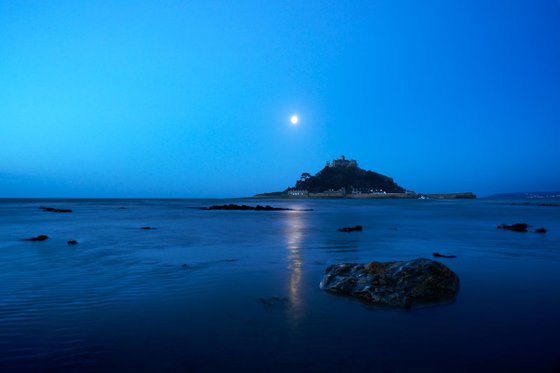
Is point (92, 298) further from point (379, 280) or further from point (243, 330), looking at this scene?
point (379, 280)

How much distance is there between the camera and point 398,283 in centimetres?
928

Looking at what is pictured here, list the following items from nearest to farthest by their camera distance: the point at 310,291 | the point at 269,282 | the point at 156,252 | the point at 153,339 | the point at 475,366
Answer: the point at 475,366 → the point at 153,339 → the point at 310,291 → the point at 269,282 → the point at 156,252

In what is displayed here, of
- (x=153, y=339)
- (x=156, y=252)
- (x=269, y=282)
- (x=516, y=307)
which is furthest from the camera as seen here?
(x=156, y=252)

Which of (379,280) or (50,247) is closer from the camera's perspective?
(379,280)

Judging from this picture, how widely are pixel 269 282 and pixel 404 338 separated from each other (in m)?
5.44

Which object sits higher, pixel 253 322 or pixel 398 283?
pixel 398 283

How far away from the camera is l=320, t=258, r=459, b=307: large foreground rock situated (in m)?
8.85

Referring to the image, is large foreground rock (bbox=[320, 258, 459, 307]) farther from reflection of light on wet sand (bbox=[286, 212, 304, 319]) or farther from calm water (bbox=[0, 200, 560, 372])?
reflection of light on wet sand (bbox=[286, 212, 304, 319])

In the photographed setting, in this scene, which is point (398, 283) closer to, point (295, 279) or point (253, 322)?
point (295, 279)

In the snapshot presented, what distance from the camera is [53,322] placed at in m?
7.38

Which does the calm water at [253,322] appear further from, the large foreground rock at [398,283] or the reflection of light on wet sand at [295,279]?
the large foreground rock at [398,283]

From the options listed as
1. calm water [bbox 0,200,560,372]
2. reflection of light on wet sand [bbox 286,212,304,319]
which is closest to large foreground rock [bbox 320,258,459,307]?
calm water [bbox 0,200,560,372]

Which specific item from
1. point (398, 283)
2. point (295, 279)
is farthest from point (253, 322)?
point (295, 279)

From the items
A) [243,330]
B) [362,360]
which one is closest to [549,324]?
[362,360]
